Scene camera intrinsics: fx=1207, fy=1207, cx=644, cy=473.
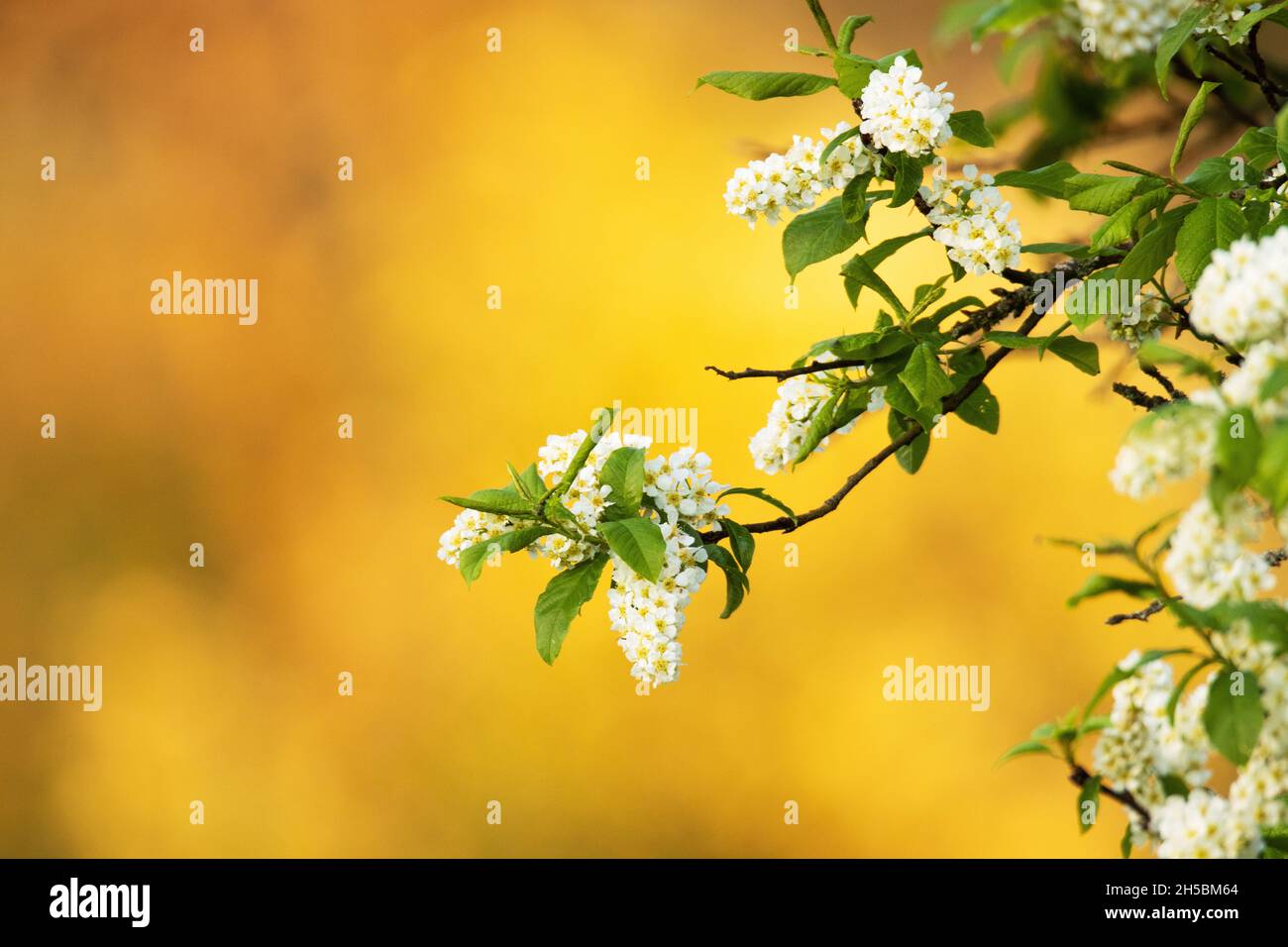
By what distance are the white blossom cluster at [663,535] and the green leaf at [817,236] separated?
0.22m

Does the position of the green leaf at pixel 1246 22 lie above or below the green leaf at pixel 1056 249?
above

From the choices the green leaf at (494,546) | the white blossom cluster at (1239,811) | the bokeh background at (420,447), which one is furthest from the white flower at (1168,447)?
the bokeh background at (420,447)

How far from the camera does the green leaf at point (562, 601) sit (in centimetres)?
109

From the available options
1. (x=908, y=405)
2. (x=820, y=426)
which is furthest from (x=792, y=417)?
(x=908, y=405)

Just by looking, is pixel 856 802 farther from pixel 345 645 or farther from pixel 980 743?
pixel 345 645

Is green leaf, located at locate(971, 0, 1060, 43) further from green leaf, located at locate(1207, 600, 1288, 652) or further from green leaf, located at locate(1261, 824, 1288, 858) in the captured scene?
green leaf, located at locate(1261, 824, 1288, 858)

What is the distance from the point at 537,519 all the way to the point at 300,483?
2.40 m

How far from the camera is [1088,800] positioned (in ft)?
3.10

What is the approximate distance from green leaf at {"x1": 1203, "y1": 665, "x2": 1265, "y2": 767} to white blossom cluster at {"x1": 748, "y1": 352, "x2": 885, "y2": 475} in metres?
0.58

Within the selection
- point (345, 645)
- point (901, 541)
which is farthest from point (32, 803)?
point (901, 541)

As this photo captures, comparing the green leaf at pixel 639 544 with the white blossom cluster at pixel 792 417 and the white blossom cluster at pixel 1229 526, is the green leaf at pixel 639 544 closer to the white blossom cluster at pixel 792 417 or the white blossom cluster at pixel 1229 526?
the white blossom cluster at pixel 792 417

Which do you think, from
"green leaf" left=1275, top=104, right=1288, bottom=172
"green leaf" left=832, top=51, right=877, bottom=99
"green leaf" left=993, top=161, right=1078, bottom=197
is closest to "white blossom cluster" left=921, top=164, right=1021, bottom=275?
"green leaf" left=993, top=161, right=1078, bottom=197

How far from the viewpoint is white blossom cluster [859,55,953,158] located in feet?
3.39

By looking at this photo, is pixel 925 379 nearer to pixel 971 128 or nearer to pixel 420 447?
pixel 971 128
